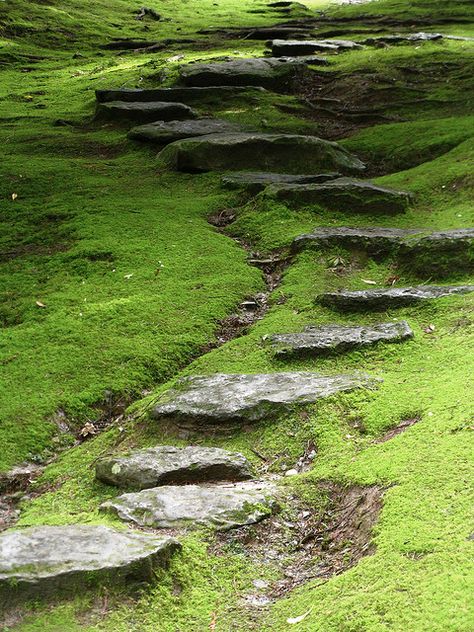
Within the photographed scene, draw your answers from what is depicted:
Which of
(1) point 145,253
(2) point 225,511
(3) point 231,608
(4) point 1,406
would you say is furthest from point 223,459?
(1) point 145,253

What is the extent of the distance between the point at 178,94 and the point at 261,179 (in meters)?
9.48

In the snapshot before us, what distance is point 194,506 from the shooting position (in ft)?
19.9

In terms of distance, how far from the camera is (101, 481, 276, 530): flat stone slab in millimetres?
5863

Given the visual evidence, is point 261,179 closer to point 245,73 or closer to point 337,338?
point 337,338

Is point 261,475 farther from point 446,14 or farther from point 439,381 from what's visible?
point 446,14

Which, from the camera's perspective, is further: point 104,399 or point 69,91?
point 69,91

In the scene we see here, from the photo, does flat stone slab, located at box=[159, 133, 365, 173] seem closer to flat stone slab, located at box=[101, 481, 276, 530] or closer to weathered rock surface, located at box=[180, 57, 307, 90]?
weathered rock surface, located at box=[180, 57, 307, 90]

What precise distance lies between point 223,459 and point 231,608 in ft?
6.60

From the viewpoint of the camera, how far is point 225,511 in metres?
5.99

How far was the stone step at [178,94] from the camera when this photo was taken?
23.5 meters

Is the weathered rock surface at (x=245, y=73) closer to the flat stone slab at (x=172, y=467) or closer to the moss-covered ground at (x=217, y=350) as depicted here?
the moss-covered ground at (x=217, y=350)

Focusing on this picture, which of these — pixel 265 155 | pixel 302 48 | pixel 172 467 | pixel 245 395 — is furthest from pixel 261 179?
pixel 302 48

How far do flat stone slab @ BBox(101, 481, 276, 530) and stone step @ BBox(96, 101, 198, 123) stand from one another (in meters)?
17.3

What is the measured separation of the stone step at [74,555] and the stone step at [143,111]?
18.1 metres
